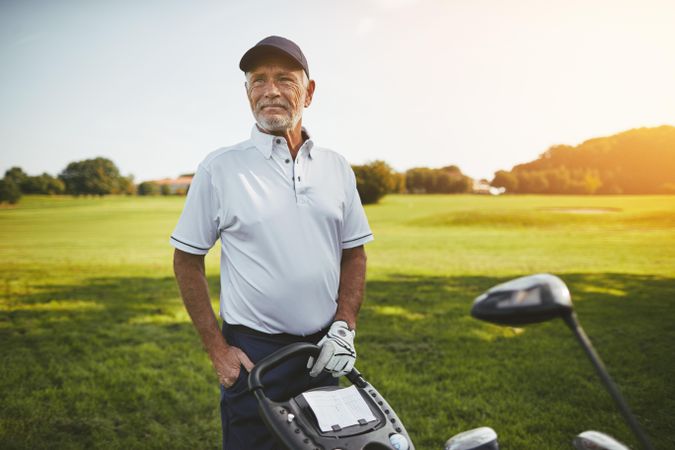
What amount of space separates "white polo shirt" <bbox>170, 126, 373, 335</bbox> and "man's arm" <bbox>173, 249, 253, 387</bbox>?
0.33ft

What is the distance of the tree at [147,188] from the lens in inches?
2359

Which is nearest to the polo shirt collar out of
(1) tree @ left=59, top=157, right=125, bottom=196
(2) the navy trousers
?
(2) the navy trousers

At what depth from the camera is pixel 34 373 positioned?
5.40 metres

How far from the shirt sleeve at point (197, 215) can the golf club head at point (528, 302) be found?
1506mm

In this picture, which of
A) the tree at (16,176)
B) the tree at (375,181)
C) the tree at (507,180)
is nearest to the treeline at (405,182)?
the tree at (375,181)

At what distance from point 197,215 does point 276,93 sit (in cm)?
76

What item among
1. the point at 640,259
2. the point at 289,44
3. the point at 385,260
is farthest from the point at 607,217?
the point at 289,44

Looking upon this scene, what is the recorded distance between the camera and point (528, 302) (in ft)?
3.74

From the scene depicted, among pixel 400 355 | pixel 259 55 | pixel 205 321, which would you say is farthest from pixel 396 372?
pixel 259 55

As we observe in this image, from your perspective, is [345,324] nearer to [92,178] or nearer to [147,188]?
[92,178]

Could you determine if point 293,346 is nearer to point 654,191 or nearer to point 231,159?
point 231,159

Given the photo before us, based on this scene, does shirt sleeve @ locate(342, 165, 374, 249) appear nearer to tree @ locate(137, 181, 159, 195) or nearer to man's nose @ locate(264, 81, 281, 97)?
man's nose @ locate(264, 81, 281, 97)

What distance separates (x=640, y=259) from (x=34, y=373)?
604 inches

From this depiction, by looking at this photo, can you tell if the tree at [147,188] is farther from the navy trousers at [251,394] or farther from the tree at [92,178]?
the navy trousers at [251,394]
